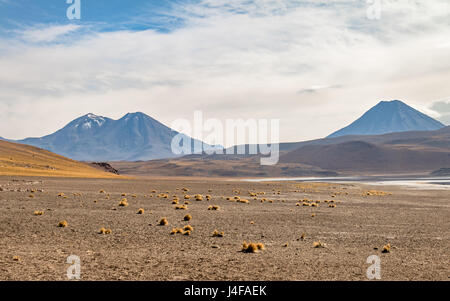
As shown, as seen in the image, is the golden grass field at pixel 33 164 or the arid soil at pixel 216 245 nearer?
the arid soil at pixel 216 245

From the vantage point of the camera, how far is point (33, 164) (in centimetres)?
8100

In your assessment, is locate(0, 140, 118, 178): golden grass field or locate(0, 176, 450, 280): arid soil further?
locate(0, 140, 118, 178): golden grass field

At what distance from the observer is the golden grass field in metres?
70.4

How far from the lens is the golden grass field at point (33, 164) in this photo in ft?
231

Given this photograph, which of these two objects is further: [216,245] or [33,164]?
[33,164]

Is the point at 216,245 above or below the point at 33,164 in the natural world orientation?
below
